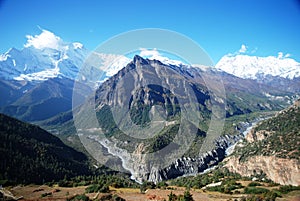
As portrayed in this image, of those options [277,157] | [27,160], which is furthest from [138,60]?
[27,160]

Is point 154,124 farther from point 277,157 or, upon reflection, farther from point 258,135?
point 277,157

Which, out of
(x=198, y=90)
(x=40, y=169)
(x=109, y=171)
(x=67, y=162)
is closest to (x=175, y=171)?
(x=109, y=171)

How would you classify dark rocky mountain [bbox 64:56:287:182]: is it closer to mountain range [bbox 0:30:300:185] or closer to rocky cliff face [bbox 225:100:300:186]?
mountain range [bbox 0:30:300:185]

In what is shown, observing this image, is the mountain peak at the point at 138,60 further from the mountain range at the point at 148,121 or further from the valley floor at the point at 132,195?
the valley floor at the point at 132,195

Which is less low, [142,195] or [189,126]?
[189,126]

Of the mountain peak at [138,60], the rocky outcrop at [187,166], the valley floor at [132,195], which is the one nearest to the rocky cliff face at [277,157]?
the rocky outcrop at [187,166]

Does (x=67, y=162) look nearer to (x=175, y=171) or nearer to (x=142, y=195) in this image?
(x=175, y=171)
